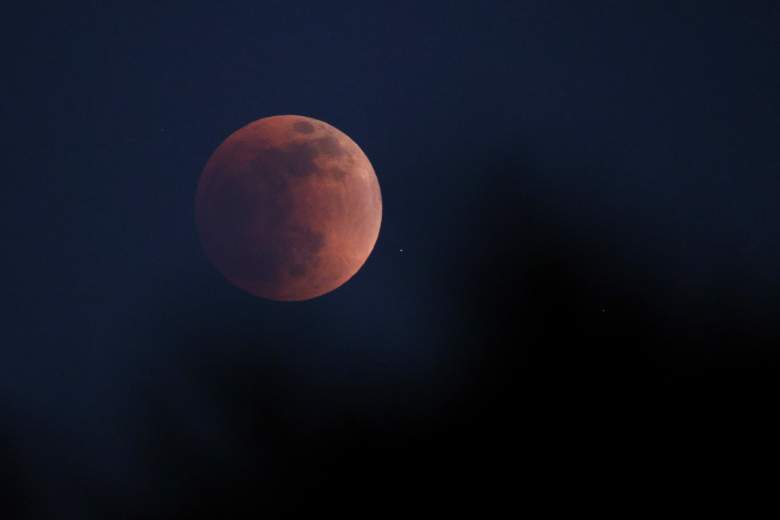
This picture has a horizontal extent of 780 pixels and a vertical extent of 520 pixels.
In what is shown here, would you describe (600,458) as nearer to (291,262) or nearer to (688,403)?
(688,403)

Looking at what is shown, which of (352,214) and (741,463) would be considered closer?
(352,214)

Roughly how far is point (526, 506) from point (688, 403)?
6696mm

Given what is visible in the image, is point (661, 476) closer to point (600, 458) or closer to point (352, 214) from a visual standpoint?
point (600, 458)

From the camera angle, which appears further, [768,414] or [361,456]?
[361,456]

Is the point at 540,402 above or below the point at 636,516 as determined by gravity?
above

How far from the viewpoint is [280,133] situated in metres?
12.7

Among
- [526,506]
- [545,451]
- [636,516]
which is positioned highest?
[545,451]

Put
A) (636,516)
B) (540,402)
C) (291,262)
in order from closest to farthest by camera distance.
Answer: (291,262), (636,516), (540,402)

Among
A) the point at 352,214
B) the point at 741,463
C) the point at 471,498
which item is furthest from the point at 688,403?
the point at 352,214

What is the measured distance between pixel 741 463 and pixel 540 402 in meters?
6.22

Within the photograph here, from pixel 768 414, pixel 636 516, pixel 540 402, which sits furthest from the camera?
pixel 540 402

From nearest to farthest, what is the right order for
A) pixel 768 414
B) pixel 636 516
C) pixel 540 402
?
pixel 768 414 → pixel 636 516 → pixel 540 402

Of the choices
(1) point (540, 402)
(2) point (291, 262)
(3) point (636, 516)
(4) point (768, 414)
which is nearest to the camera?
(2) point (291, 262)

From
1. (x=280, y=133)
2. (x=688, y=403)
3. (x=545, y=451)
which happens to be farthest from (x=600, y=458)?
(x=280, y=133)
